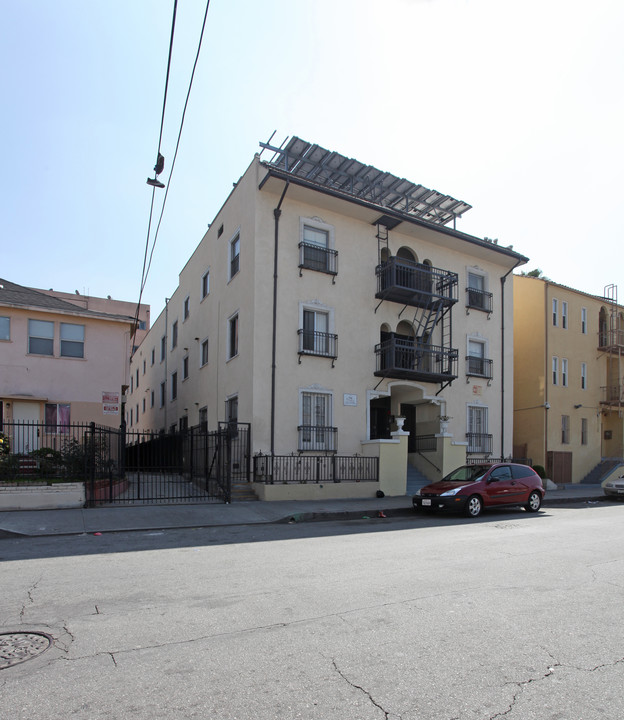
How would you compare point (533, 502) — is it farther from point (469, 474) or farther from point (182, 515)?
point (182, 515)

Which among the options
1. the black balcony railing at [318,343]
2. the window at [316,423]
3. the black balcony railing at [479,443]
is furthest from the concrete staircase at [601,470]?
the black balcony railing at [318,343]

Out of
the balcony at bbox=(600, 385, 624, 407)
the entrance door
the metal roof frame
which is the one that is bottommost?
the entrance door

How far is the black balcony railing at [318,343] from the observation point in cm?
1892

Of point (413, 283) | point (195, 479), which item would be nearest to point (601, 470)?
point (413, 283)

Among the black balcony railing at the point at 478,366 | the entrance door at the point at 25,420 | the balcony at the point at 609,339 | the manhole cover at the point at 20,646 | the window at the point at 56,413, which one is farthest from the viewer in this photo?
the balcony at the point at 609,339

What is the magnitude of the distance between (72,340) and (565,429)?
2190 centimetres

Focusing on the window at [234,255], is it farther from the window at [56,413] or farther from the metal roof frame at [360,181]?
the window at [56,413]

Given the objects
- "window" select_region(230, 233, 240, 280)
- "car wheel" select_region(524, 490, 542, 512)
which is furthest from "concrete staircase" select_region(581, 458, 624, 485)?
"window" select_region(230, 233, 240, 280)

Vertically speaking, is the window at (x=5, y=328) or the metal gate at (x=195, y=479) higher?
the window at (x=5, y=328)

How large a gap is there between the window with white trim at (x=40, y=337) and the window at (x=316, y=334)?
29.9ft

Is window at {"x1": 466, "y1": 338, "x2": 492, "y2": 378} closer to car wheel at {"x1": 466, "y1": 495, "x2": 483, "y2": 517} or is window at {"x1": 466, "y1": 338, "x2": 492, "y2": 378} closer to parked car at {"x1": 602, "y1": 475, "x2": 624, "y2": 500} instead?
parked car at {"x1": 602, "y1": 475, "x2": 624, "y2": 500}

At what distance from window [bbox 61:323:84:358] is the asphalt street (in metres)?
12.7

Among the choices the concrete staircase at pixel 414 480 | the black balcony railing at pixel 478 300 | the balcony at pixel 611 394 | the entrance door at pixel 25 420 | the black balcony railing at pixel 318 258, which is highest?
the black balcony railing at pixel 318 258

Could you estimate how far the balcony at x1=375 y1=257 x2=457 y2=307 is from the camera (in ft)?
66.2
